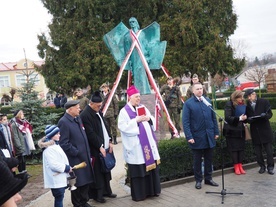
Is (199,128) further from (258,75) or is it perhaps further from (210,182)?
(258,75)

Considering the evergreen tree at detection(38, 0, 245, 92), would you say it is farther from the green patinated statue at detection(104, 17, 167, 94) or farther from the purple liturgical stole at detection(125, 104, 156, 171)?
the purple liturgical stole at detection(125, 104, 156, 171)

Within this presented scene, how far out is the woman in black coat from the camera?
22.7 ft

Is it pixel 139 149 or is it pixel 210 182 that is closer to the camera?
pixel 139 149

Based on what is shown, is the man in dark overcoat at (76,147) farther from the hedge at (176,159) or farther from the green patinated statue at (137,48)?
the green patinated statue at (137,48)

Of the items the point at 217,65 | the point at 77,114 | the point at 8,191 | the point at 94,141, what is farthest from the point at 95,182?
the point at 217,65

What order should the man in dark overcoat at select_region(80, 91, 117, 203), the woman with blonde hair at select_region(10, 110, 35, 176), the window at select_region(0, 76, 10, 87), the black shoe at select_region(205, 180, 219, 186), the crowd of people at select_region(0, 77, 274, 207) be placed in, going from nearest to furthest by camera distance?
the crowd of people at select_region(0, 77, 274, 207)
the man in dark overcoat at select_region(80, 91, 117, 203)
the black shoe at select_region(205, 180, 219, 186)
the woman with blonde hair at select_region(10, 110, 35, 176)
the window at select_region(0, 76, 10, 87)

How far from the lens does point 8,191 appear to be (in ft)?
8.52

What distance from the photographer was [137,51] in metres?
8.80

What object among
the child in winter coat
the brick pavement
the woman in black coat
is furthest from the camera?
the woman in black coat

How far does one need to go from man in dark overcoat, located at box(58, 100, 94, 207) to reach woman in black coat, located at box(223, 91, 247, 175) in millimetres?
3150

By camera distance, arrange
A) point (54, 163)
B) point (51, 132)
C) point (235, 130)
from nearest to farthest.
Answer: point (54, 163), point (51, 132), point (235, 130)

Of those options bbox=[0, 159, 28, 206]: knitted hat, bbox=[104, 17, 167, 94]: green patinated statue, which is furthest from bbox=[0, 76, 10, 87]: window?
bbox=[0, 159, 28, 206]: knitted hat

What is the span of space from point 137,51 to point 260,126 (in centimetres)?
362

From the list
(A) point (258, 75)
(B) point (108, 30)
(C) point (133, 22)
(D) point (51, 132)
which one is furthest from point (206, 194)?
(A) point (258, 75)
